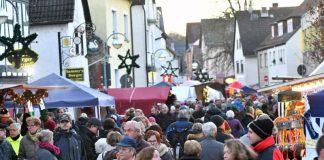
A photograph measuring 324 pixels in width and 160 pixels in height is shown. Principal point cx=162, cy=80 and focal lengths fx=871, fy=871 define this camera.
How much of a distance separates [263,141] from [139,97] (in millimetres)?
22344

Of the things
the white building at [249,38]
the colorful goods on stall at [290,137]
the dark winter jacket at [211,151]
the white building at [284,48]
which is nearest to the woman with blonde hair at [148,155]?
the dark winter jacket at [211,151]

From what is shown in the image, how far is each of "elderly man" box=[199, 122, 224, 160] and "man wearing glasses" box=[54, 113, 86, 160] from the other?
2.35 m

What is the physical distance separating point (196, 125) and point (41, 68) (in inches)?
781

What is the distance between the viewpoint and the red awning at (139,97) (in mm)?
31672

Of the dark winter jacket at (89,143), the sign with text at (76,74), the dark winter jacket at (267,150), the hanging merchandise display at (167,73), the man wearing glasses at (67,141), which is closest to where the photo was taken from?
the dark winter jacket at (267,150)

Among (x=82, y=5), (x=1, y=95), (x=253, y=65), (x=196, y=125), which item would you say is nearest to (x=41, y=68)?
(x=82, y=5)

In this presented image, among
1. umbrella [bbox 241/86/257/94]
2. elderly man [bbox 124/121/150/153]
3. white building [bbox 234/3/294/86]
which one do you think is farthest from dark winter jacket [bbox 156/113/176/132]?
white building [bbox 234/3/294/86]

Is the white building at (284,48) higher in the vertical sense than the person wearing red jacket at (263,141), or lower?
higher

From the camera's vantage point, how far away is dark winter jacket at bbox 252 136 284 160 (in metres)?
9.59

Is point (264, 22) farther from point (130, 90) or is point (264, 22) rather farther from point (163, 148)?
point (163, 148)

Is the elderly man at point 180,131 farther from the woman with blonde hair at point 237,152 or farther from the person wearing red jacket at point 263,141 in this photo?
the woman with blonde hair at point 237,152

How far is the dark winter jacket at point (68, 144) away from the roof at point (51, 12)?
19547mm

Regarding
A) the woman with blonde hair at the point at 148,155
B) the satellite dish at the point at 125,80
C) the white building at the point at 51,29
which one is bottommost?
the woman with blonde hair at the point at 148,155

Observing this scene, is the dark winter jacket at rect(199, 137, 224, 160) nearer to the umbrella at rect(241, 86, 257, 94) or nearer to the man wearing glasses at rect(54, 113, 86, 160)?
the man wearing glasses at rect(54, 113, 86, 160)
